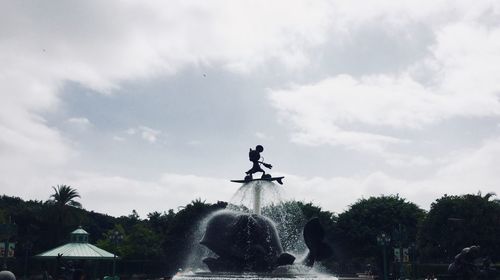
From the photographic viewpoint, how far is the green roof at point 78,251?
54.4m

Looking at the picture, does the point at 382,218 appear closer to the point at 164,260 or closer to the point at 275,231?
the point at 164,260

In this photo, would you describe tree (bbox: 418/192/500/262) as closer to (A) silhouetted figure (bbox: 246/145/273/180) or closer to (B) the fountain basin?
(A) silhouetted figure (bbox: 246/145/273/180)

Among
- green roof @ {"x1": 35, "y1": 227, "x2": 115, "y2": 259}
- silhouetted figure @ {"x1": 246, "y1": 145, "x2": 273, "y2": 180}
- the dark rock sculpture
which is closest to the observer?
the dark rock sculpture

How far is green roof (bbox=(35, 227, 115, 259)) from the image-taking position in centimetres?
5438

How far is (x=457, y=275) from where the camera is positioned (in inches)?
863

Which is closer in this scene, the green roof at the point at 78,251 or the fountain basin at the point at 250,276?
the fountain basin at the point at 250,276

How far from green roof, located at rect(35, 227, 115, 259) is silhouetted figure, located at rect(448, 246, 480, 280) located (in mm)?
40260

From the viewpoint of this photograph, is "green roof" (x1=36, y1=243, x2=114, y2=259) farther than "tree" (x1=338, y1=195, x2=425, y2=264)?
No

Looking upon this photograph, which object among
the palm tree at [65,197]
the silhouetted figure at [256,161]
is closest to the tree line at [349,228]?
the palm tree at [65,197]

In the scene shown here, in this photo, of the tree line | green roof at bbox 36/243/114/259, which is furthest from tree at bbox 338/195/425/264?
green roof at bbox 36/243/114/259

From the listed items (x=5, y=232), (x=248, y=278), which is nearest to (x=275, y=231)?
(x=248, y=278)

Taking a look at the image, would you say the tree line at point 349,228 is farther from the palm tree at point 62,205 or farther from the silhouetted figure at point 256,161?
the silhouetted figure at point 256,161

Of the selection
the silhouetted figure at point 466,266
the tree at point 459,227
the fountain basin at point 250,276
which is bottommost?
the fountain basin at point 250,276

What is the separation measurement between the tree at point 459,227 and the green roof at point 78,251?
36.3m
